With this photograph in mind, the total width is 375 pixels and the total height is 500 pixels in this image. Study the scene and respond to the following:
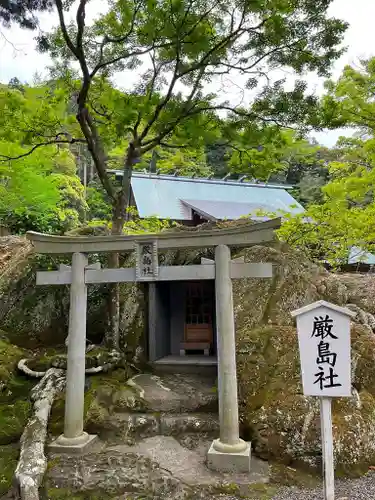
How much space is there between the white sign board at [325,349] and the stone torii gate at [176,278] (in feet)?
4.97

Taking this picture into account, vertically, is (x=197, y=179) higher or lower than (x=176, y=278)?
higher

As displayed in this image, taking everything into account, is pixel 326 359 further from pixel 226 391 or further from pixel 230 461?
pixel 230 461

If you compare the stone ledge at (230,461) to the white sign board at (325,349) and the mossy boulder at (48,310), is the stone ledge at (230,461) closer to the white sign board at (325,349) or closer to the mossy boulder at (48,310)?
the white sign board at (325,349)

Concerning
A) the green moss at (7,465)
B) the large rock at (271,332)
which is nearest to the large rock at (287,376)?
the large rock at (271,332)

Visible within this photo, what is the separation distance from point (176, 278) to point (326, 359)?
2.59 meters

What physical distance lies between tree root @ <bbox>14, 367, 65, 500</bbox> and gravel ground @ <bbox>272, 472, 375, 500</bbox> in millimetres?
2977

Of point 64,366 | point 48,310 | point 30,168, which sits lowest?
point 64,366

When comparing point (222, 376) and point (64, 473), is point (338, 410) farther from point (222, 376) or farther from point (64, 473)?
point (64, 473)

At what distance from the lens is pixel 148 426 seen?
6578 mm

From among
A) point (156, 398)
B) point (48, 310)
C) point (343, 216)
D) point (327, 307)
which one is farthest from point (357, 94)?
point (48, 310)

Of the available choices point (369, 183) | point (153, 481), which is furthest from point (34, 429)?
point (369, 183)

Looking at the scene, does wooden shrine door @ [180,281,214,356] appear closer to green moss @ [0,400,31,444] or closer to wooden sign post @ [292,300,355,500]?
green moss @ [0,400,31,444]

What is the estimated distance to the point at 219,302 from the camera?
5.79m

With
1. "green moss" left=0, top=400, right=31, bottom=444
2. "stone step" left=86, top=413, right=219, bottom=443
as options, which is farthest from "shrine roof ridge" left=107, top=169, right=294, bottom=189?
"stone step" left=86, top=413, right=219, bottom=443
